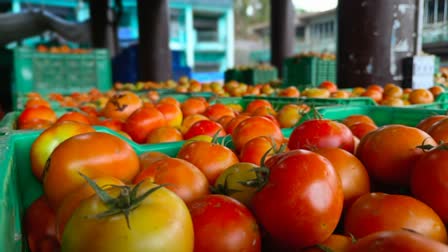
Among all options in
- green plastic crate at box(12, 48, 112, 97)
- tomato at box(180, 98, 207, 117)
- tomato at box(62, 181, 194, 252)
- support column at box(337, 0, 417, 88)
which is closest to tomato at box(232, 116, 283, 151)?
tomato at box(62, 181, 194, 252)

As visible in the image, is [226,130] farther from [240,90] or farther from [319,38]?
[319,38]

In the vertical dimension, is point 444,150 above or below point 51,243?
above

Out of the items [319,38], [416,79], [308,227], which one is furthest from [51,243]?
[319,38]

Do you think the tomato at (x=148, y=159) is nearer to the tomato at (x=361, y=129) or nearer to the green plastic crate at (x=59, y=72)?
the tomato at (x=361, y=129)

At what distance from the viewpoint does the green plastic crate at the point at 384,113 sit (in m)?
2.06

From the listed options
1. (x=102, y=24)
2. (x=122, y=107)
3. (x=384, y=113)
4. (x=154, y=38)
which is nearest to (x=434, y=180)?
(x=384, y=113)

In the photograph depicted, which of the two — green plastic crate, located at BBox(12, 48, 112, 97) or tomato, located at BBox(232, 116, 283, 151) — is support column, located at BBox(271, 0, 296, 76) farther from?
tomato, located at BBox(232, 116, 283, 151)

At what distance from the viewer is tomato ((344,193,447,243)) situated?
0.80m

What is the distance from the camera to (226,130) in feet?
6.14

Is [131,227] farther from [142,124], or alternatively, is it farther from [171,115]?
[171,115]

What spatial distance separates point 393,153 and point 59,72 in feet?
21.9

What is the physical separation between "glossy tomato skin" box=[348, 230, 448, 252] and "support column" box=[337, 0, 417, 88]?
319cm

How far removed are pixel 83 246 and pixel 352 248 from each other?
44 centimetres

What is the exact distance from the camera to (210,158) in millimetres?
1143
